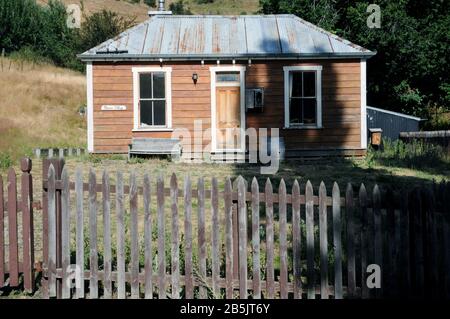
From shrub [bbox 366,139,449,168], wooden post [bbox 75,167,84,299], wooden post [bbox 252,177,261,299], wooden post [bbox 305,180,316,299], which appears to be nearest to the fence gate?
wooden post [bbox 75,167,84,299]

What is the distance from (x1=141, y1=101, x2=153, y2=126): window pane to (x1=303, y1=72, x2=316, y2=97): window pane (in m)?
4.98

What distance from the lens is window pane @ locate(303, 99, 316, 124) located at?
1962cm

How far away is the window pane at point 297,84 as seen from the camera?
19484 mm

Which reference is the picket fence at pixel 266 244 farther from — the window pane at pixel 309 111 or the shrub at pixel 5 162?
the window pane at pixel 309 111

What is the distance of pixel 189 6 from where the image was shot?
104312 millimetres

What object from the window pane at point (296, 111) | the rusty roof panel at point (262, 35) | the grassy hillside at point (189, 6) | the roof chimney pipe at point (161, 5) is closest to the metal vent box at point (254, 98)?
the window pane at point (296, 111)

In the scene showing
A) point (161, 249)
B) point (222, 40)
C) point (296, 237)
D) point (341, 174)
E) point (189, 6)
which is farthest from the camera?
point (189, 6)

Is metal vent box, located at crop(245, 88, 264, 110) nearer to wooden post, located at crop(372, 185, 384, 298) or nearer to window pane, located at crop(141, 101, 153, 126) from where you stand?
window pane, located at crop(141, 101, 153, 126)

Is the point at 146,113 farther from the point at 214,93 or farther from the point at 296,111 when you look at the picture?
the point at 296,111

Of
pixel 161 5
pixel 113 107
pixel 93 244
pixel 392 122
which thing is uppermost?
pixel 161 5

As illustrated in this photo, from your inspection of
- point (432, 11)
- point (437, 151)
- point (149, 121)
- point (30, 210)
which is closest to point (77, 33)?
point (432, 11)

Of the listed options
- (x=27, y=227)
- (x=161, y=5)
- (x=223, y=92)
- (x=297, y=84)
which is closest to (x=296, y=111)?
Result: (x=297, y=84)

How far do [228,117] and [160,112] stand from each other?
218cm
